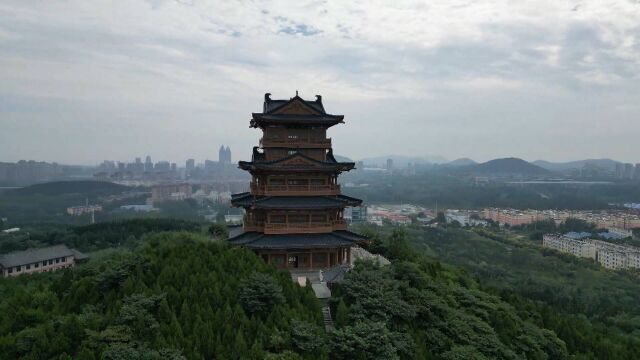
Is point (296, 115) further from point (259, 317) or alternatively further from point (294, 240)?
point (259, 317)

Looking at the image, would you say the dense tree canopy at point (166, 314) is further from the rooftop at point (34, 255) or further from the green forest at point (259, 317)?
the rooftop at point (34, 255)

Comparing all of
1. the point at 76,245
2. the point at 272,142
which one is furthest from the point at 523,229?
the point at 272,142

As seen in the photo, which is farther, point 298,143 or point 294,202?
point 298,143

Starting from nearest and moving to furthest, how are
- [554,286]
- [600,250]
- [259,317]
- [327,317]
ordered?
[259,317] → [327,317] → [554,286] → [600,250]

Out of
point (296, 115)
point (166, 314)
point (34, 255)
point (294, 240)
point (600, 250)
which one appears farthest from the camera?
point (600, 250)

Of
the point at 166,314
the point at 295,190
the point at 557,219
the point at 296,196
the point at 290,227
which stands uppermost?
the point at 295,190

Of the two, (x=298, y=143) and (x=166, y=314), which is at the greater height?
(x=298, y=143)

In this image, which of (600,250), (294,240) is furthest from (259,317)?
(600,250)
